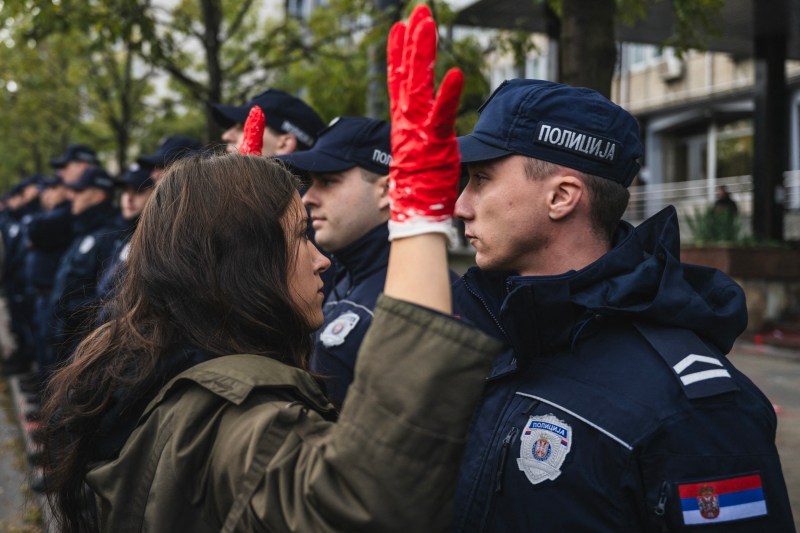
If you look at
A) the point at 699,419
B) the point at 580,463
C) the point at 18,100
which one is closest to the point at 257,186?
the point at 580,463

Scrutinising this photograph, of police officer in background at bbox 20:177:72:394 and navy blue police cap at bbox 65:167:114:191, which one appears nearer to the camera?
navy blue police cap at bbox 65:167:114:191

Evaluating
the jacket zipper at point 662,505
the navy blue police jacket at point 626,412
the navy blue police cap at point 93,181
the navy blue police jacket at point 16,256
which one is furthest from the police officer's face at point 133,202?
the jacket zipper at point 662,505

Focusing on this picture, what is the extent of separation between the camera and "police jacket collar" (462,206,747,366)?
1951mm

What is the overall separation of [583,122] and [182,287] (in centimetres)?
110

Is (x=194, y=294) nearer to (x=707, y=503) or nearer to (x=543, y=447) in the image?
(x=543, y=447)

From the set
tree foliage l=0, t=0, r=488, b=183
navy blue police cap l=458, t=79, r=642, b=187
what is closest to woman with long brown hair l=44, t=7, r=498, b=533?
navy blue police cap l=458, t=79, r=642, b=187

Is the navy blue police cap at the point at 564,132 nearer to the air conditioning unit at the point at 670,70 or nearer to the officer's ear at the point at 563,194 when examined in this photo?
the officer's ear at the point at 563,194

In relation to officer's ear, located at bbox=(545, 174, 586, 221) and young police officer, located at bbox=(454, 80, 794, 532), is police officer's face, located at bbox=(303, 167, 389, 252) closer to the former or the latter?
young police officer, located at bbox=(454, 80, 794, 532)

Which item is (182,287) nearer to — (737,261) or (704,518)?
(704,518)

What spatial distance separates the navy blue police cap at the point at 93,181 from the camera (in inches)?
283

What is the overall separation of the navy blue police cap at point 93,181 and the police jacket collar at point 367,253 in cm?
447

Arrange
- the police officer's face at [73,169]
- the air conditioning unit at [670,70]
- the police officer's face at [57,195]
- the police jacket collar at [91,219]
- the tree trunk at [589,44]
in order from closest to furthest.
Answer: the tree trunk at [589,44] < the police jacket collar at [91,219] < the police officer's face at [73,169] < the police officer's face at [57,195] < the air conditioning unit at [670,70]

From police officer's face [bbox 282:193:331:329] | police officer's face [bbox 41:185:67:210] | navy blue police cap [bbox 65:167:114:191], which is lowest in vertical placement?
police officer's face [bbox 41:185:67:210]

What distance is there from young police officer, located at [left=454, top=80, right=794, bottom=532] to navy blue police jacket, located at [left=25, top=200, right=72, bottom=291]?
691 centimetres
